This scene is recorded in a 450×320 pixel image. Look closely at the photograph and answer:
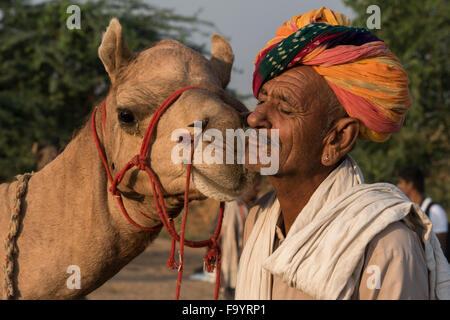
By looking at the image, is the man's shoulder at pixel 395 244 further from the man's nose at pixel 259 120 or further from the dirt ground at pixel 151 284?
the dirt ground at pixel 151 284

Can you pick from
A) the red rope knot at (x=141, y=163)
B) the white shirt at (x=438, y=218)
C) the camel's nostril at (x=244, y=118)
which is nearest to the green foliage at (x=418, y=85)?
the white shirt at (x=438, y=218)

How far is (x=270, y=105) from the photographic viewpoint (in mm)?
2328

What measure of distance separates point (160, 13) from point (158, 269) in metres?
6.56

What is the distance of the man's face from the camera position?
7.37 feet

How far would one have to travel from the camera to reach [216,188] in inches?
98.2

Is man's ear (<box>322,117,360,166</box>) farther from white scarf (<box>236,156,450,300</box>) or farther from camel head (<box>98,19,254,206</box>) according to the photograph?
camel head (<box>98,19,254,206</box>)

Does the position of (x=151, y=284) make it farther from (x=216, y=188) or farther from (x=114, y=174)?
(x=216, y=188)

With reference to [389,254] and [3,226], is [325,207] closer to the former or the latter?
[389,254]

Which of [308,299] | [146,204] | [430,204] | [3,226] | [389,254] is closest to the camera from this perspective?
[389,254]

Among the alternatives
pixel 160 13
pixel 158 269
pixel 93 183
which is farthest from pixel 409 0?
pixel 93 183

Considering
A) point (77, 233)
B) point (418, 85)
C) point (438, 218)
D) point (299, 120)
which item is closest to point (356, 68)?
point (299, 120)

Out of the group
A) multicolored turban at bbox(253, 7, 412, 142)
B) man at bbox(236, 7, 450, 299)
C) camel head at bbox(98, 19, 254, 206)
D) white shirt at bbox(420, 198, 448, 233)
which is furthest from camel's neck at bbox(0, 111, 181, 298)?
white shirt at bbox(420, 198, 448, 233)

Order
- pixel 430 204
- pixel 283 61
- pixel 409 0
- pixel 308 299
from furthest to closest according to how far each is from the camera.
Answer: pixel 409 0, pixel 430 204, pixel 283 61, pixel 308 299

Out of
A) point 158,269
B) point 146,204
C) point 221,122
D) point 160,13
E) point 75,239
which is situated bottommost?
point 158,269
